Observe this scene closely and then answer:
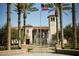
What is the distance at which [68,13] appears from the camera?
8.68m

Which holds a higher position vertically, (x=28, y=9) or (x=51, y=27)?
(x=28, y=9)

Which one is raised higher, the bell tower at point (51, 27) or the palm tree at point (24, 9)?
the palm tree at point (24, 9)

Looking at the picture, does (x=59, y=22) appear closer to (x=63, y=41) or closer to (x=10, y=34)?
(x=63, y=41)

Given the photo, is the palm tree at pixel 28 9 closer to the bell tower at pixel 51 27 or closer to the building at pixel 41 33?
the building at pixel 41 33

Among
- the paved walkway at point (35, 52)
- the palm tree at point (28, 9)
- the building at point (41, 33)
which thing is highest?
the palm tree at point (28, 9)

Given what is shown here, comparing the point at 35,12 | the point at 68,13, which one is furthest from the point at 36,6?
the point at 68,13

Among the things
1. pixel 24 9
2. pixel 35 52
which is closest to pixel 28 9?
pixel 24 9

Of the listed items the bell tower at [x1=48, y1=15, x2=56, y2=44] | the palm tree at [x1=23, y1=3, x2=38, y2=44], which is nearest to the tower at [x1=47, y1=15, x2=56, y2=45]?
the bell tower at [x1=48, y1=15, x2=56, y2=44]

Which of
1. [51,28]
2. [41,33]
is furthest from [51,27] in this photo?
[41,33]

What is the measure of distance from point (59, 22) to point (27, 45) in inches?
30.7

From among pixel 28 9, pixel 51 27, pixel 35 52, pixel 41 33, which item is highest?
pixel 28 9

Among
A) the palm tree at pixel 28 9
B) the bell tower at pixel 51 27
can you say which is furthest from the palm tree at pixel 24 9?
the bell tower at pixel 51 27

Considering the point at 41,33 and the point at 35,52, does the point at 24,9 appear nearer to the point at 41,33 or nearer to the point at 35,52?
the point at 41,33

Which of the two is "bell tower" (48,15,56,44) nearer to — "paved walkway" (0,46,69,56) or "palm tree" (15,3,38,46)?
"paved walkway" (0,46,69,56)
